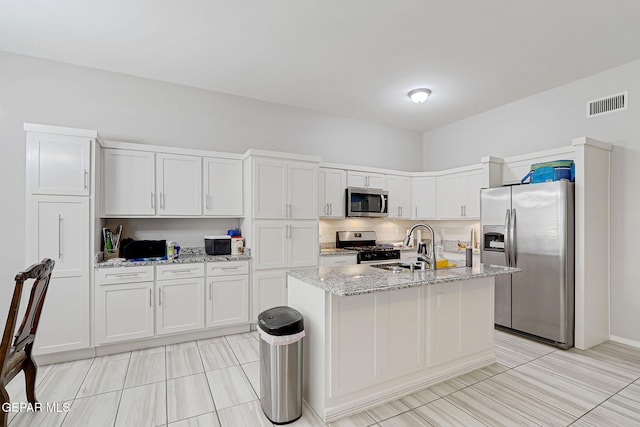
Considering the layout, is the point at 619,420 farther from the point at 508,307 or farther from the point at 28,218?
the point at 28,218

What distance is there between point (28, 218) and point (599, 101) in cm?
624

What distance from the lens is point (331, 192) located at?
15.9ft

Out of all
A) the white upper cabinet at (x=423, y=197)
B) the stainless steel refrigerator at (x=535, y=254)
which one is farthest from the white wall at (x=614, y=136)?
the white upper cabinet at (x=423, y=197)

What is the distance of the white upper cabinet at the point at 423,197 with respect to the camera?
539 centimetres

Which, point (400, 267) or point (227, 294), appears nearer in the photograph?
point (400, 267)

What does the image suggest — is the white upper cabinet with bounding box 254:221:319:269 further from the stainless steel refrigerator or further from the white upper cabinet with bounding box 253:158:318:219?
the stainless steel refrigerator

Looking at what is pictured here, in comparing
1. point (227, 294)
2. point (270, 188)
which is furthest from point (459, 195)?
point (227, 294)

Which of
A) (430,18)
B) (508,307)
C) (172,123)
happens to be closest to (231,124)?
(172,123)

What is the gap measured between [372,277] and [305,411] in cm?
108

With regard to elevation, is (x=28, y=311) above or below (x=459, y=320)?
above

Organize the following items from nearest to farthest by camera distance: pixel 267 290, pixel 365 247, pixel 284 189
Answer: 1. pixel 267 290
2. pixel 284 189
3. pixel 365 247

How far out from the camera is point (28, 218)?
2.94m

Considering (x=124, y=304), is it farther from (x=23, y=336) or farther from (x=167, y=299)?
(x=23, y=336)

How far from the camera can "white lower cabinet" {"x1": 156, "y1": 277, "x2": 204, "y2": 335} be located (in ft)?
11.3
